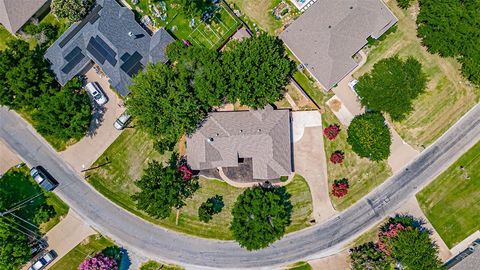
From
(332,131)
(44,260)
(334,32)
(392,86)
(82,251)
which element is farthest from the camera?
(82,251)

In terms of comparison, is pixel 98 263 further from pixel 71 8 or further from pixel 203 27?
pixel 203 27

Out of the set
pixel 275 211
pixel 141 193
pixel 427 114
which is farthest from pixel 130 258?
pixel 427 114

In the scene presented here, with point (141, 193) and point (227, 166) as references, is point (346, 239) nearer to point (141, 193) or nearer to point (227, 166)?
point (227, 166)

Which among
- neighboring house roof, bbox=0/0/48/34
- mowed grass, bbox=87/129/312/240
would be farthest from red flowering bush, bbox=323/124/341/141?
neighboring house roof, bbox=0/0/48/34

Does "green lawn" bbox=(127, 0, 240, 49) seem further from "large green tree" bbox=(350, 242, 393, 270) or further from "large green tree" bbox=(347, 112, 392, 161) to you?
"large green tree" bbox=(350, 242, 393, 270)

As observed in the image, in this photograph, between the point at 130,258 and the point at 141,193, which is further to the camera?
the point at 130,258

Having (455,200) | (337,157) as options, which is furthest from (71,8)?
(455,200)
